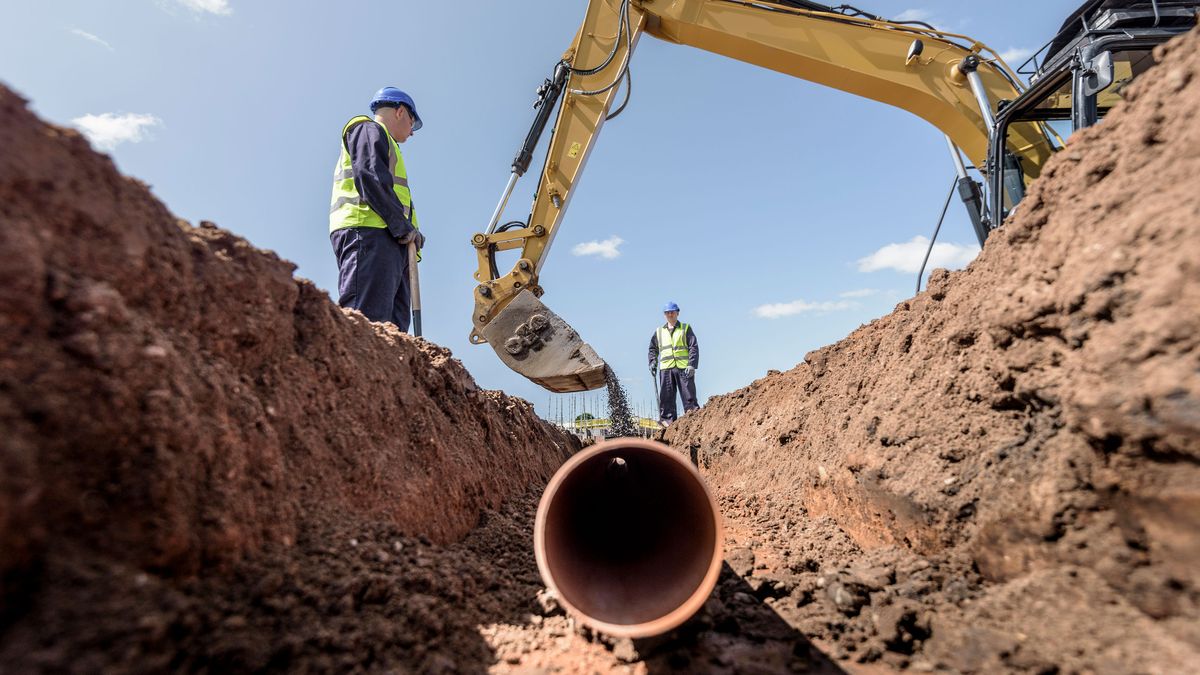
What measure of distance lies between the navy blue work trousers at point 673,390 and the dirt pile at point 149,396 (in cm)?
720

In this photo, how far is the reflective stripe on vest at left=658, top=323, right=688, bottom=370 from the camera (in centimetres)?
975

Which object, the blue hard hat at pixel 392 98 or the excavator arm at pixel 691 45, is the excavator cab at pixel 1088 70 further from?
the blue hard hat at pixel 392 98

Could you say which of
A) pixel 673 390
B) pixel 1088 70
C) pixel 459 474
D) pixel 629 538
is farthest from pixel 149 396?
pixel 673 390

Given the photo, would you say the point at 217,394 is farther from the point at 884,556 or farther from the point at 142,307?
the point at 884,556

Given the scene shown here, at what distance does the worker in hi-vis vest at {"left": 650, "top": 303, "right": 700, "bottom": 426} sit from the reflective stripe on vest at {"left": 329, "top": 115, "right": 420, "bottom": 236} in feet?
18.9

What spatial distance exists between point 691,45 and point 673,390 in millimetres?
5588

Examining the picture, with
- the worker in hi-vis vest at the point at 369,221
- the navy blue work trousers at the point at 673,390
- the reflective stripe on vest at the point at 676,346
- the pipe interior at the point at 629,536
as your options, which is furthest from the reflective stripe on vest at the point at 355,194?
the navy blue work trousers at the point at 673,390

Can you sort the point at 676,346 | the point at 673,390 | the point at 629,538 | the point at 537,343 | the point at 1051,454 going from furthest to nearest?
the point at 673,390
the point at 676,346
the point at 537,343
the point at 629,538
the point at 1051,454

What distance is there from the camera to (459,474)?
3422 millimetres

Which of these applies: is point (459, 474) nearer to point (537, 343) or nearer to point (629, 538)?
Result: point (629, 538)

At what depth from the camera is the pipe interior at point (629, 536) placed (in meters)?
2.46

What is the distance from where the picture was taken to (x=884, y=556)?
276 cm

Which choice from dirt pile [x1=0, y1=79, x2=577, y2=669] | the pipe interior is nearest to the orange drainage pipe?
the pipe interior

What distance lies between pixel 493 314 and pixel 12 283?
190 inches
